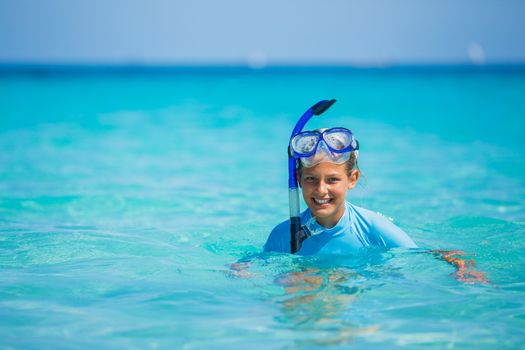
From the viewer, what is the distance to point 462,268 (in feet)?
13.5

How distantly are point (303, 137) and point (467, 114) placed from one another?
16769 millimetres

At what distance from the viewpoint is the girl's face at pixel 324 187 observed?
4.12m

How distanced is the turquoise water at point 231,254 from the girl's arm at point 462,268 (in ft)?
0.20

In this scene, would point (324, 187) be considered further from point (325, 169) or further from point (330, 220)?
point (330, 220)

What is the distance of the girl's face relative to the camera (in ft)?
13.5

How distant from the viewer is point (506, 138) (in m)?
14.1

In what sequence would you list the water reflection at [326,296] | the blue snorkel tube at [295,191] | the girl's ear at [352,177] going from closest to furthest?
the water reflection at [326,296] → the blue snorkel tube at [295,191] → the girl's ear at [352,177]

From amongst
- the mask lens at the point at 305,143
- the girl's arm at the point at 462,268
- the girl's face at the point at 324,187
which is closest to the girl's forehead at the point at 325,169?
the girl's face at the point at 324,187

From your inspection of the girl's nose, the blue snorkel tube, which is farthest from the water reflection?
Answer: the girl's nose

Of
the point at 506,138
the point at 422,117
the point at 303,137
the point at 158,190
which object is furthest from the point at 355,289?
the point at 422,117

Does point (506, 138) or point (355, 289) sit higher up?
point (506, 138)

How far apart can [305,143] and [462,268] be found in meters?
1.17

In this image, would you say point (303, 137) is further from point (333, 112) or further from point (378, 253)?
point (333, 112)

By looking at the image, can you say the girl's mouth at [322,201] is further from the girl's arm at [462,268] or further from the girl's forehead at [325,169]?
the girl's arm at [462,268]
